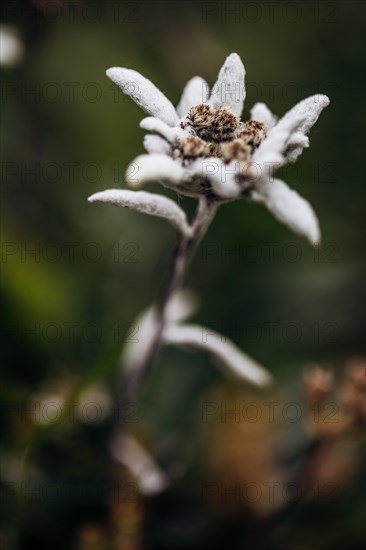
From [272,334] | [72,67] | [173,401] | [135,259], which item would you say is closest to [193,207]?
[135,259]

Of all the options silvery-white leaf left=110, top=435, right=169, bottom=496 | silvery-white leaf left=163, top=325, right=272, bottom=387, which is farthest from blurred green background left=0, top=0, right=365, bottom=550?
silvery-white leaf left=163, top=325, right=272, bottom=387

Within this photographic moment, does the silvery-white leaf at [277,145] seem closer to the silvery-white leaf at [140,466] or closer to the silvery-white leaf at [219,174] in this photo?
the silvery-white leaf at [219,174]

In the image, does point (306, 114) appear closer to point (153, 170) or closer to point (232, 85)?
point (232, 85)

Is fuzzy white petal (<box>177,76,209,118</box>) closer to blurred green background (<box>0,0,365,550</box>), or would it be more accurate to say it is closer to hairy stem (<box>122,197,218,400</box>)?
hairy stem (<box>122,197,218,400</box>)

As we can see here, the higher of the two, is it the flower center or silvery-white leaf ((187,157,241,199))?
the flower center

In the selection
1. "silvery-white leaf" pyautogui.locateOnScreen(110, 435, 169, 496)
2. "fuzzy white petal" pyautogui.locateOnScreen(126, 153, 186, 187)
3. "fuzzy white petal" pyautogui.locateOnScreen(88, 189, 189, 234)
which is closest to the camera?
"fuzzy white petal" pyautogui.locateOnScreen(126, 153, 186, 187)

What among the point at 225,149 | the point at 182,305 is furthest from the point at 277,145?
the point at 182,305

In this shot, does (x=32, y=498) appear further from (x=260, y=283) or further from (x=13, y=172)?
(x=13, y=172)
